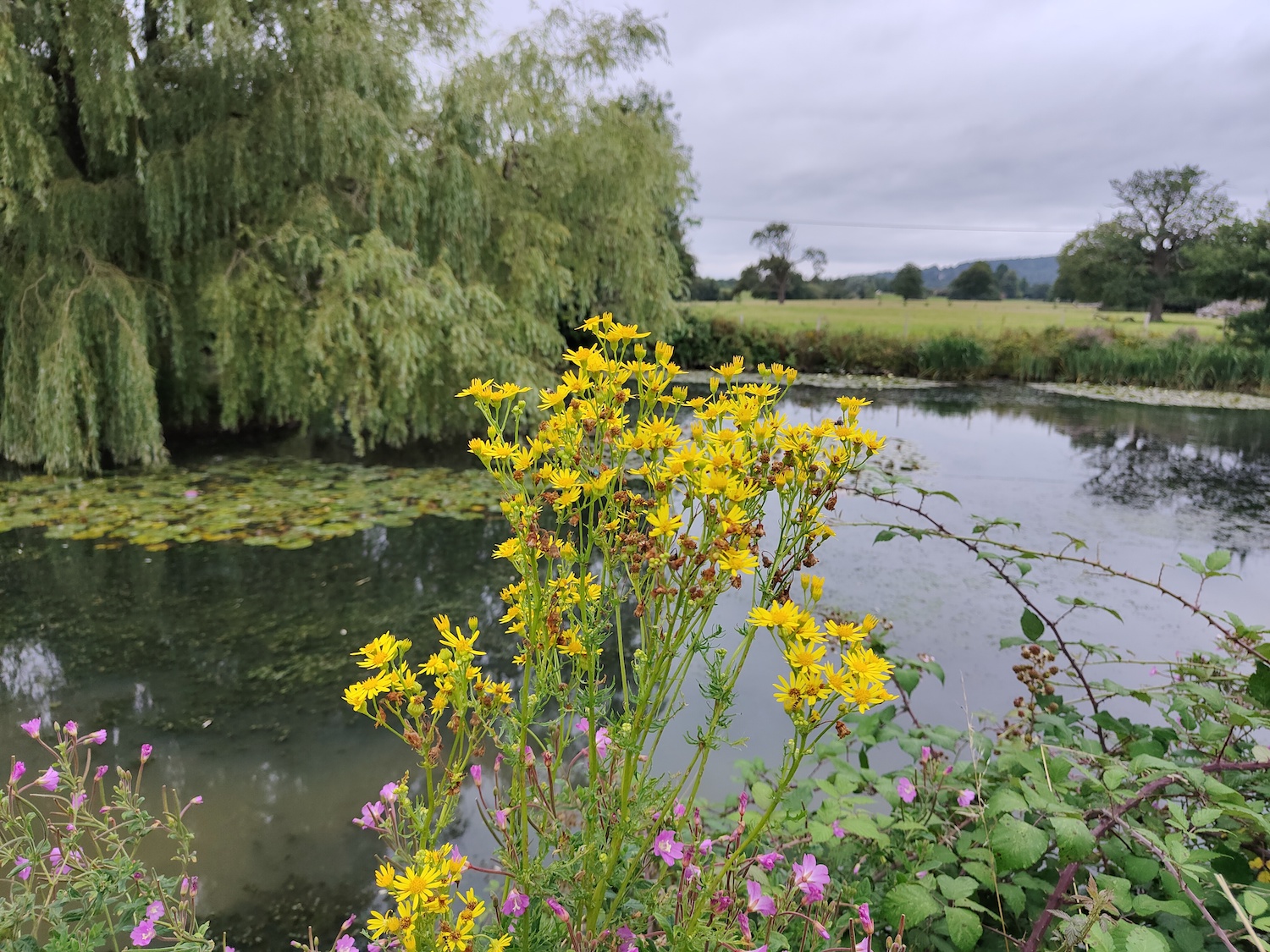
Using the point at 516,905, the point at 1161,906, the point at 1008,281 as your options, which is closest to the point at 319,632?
the point at 516,905

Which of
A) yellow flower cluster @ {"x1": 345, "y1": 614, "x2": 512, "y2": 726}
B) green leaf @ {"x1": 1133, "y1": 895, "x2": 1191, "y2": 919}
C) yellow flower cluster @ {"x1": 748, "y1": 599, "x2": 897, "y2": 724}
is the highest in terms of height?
yellow flower cluster @ {"x1": 748, "y1": 599, "x2": 897, "y2": 724}

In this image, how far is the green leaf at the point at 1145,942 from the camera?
885 mm

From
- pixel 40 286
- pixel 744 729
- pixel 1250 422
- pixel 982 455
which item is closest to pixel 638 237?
pixel 982 455

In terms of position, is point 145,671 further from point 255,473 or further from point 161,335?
point 161,335

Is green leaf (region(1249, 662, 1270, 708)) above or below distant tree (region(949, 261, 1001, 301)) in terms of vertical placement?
below

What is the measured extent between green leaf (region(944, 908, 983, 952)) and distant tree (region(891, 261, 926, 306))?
48.1 metres

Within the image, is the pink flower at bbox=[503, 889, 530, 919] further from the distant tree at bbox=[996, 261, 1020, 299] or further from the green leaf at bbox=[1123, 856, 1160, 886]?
the distant tree at bbox=[996, 261, 1020, 299]

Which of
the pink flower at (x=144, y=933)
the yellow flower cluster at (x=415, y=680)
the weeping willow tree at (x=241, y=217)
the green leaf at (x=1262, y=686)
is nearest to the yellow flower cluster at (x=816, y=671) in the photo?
the yellow flower cluster at (x=415, y=680)

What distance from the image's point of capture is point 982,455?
766cm

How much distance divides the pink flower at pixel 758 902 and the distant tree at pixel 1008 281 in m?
61.1

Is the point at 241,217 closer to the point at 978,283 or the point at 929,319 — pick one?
the point at 929,319

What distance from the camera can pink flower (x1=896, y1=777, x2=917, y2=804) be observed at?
Result: 1421 millimetres

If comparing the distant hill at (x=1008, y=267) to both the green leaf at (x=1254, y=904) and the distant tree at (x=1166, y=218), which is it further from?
the green leaf at (x=1254, y=904)

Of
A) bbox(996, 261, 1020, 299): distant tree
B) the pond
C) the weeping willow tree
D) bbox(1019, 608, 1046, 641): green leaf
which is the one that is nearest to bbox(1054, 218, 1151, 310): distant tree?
bbox(996, 261, 1020, 299): distant tree
